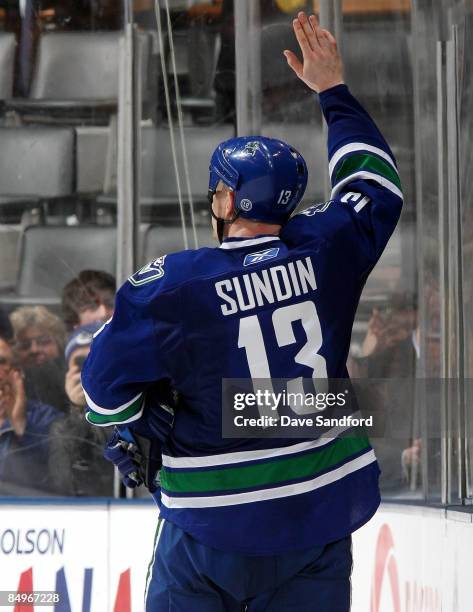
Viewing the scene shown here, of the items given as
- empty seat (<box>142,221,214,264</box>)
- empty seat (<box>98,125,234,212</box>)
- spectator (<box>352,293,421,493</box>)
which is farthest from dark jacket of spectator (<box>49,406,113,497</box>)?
spectator (<box>352,293,421,493</box>)

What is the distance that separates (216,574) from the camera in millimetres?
1835

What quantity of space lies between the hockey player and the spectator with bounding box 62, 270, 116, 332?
6.57ft

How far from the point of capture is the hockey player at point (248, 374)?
1.83m

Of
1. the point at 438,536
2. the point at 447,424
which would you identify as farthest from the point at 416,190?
the point at 438,536

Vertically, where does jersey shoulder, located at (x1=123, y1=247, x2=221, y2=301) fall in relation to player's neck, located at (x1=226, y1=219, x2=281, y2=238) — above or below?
below

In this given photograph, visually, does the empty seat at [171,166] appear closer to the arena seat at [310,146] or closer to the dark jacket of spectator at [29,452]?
the arena seat at [310,146]

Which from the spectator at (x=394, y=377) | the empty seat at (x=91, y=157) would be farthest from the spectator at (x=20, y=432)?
the spectator at (x=394, y=377)

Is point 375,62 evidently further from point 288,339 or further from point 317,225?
point 288,339

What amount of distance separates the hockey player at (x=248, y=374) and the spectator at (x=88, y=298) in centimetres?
200

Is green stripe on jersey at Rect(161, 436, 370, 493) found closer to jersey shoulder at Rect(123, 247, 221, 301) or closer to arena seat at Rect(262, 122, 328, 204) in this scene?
jersey shoulder at Rect(123, 247, 221, 301)

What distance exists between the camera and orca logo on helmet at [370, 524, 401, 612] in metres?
2.90

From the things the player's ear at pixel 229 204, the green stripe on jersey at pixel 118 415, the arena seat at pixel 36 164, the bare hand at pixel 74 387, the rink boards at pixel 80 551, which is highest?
the player's ear at pixel 229 204

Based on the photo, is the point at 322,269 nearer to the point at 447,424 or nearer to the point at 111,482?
the point at 447,424

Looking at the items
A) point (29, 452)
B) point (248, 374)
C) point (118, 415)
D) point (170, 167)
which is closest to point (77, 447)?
point (29, 452)
